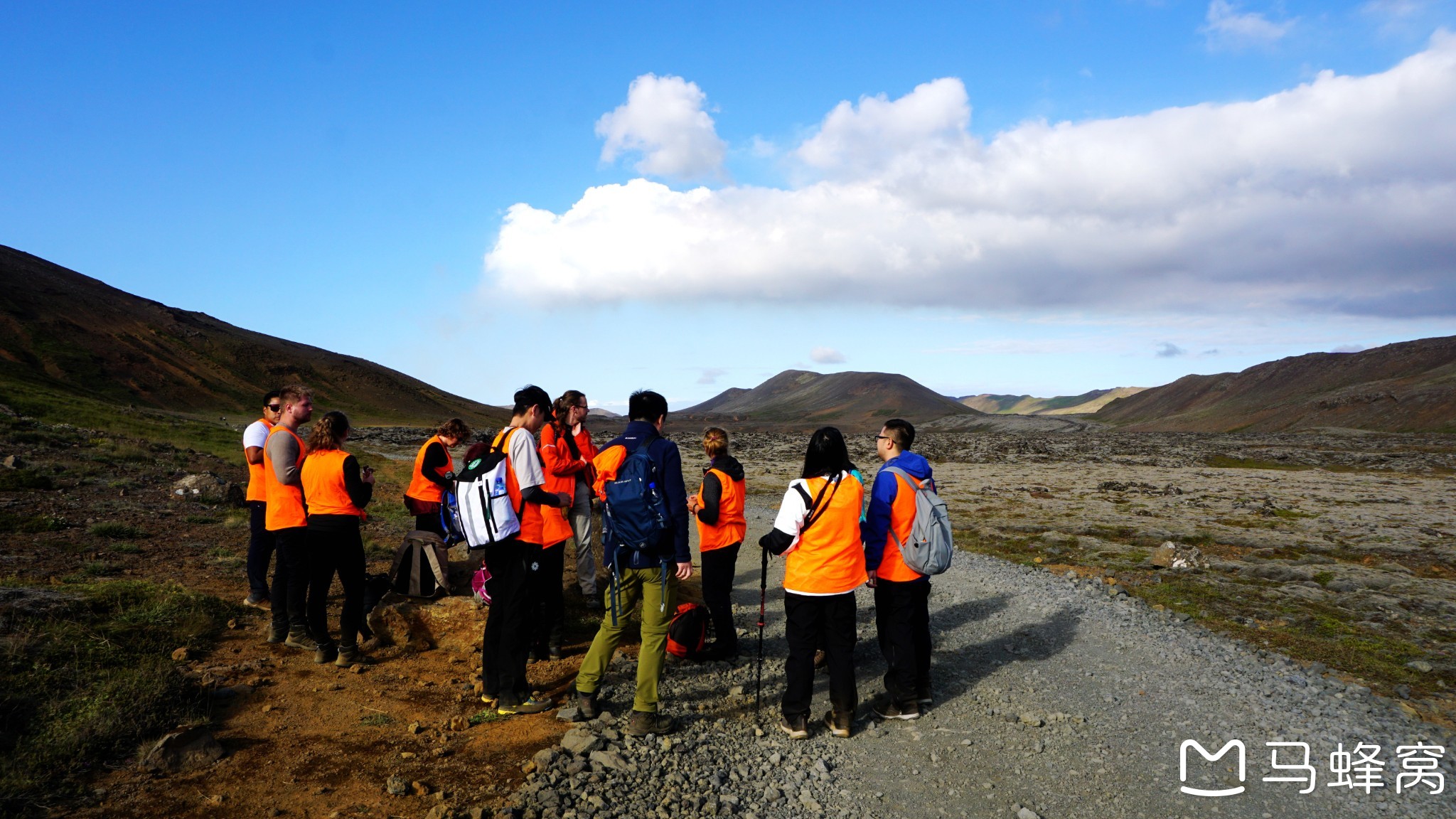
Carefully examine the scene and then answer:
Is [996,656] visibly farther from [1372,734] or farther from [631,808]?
[631,808]

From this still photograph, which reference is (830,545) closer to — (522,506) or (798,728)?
(798,728)

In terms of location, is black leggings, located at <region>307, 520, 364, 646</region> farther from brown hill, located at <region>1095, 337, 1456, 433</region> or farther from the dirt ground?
brown hill, located at <region>1095, 337, 1456, 433</region>

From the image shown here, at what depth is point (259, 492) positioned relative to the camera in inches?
283

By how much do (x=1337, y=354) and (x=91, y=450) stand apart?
166527mm

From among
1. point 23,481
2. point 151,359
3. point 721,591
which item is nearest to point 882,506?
point 721,591

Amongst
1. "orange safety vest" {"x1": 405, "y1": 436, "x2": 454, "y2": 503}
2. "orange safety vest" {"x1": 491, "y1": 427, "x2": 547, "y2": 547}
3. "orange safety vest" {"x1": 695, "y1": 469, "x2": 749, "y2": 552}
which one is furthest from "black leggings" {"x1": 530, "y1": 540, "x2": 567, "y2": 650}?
"orange safety vest" {"x1": 405, "y1": 436, "x2": 454, "y2": 503}

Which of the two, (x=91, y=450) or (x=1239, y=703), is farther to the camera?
(x=91, y=450)

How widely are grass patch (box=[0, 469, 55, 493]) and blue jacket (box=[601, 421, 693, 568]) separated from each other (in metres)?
14.4

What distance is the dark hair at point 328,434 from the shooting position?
611 cm

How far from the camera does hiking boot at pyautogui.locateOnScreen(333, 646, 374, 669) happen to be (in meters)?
6.39

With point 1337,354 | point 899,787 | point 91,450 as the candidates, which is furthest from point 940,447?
point 1337,354

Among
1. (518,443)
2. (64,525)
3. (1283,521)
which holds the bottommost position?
(1283,521)

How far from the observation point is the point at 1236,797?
502cm

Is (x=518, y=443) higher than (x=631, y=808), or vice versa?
(x=518, y=443)
